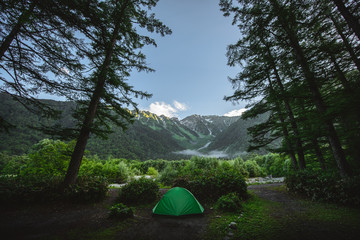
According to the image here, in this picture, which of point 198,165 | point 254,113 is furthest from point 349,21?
point 198,165

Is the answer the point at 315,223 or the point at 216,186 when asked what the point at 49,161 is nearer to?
the point at 216,186

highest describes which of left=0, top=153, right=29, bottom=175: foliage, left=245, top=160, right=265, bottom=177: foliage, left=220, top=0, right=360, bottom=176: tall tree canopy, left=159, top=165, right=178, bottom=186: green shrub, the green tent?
left=220, top=0, right=360, bottom=176: tall tree canopy

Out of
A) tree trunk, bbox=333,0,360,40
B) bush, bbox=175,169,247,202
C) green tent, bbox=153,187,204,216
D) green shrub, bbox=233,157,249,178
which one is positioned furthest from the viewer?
green shrub, bbox=233,157,249,178

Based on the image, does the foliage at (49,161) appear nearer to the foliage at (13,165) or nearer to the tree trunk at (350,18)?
the foliage at (13,165)

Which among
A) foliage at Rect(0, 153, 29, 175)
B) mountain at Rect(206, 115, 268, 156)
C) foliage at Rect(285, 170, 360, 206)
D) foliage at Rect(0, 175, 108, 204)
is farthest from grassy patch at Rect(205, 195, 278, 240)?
mountain at Rect(206, 115, 268, 156)

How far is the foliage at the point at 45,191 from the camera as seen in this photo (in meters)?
5.79

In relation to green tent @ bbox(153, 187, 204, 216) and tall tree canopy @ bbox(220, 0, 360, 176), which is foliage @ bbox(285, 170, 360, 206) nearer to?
tall tree canopy @ bbox(220, 0, 360, 176)

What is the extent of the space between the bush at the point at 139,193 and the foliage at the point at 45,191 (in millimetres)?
1172

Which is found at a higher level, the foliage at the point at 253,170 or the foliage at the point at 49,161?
the foliage at the point at 49,161

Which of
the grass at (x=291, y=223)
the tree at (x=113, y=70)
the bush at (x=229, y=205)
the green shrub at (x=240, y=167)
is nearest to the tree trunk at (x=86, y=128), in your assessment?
the tree at (x=113, y=70)

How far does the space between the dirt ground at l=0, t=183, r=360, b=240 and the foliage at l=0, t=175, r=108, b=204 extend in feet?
1.30

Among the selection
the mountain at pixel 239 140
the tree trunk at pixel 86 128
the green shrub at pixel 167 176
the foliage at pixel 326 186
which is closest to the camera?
the foliage at pixel 326 186

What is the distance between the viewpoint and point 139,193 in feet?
23.0

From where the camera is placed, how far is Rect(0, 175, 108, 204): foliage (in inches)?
228
